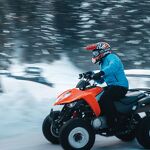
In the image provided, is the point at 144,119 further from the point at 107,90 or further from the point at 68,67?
the point at 68,67

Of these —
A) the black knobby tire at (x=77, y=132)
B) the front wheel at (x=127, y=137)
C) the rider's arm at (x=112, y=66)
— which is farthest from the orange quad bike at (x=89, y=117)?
the rider's arm at (x=112, y=66)

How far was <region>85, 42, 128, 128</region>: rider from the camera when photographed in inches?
318

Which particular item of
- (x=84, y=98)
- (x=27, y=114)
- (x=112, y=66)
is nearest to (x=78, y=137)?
(x=84, y=98)

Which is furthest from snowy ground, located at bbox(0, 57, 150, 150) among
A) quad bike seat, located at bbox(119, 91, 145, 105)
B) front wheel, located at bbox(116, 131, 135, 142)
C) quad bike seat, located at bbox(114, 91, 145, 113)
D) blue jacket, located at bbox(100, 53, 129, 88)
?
blue jacket, located at bbox(100, 53, 129, 88)

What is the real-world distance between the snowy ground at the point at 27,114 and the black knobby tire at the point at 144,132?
0.33m

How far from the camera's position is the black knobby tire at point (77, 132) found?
24.9ft

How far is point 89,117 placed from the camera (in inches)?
318

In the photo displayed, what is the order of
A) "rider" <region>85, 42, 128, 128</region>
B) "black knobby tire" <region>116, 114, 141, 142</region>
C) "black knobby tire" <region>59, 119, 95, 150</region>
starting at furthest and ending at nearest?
1. "black knobby tire" <region>116, 114, 141, 142</region>
2. "rider" <region>85, 42, 128, 128</region>
3. "black knobby tire" <region>59, 119, 95, 150</region>

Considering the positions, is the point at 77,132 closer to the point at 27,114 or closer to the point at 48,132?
the point at 48,132

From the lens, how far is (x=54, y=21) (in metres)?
25.8

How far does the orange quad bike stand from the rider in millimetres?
84

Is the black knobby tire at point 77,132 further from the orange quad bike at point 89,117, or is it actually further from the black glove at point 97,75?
the black glove at point 97,75

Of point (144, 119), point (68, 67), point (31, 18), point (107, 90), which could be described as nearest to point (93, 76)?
point (107, 90)

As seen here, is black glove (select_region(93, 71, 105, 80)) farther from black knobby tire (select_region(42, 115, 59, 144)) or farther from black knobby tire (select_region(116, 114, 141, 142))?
black knobby tire (select_region(42, 115, 59, 144))
